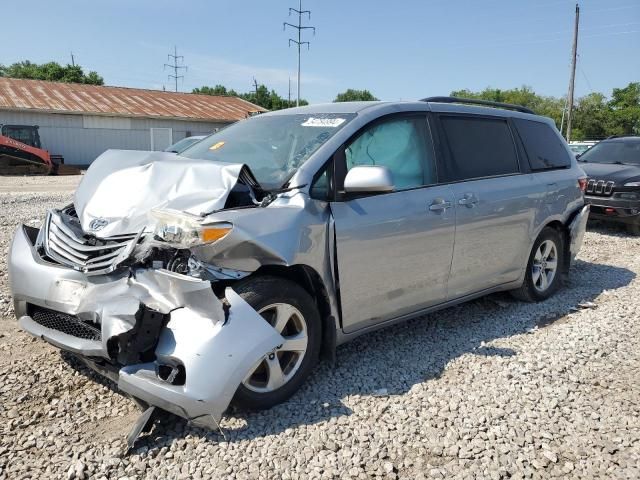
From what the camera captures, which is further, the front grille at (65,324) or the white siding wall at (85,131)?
the white siding wall at (85,131)

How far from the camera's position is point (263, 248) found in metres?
2.90

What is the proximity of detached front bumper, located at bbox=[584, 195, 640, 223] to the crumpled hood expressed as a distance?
7.90 metres

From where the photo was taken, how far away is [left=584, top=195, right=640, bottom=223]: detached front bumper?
9.01 meters

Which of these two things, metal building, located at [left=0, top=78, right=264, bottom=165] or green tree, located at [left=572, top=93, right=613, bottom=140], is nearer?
metal building, located at [left=0, top=78, right=264, bottom=165]

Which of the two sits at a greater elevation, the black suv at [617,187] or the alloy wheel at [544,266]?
the black suv at [617,187]

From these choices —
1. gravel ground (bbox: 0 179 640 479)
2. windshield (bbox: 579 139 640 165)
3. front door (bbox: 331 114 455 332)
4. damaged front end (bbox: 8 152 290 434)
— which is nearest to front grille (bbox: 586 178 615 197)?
windshield (bbox: 579 139 640 165)

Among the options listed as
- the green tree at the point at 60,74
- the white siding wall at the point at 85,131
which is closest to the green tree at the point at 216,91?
the green tree at the point at 60,74

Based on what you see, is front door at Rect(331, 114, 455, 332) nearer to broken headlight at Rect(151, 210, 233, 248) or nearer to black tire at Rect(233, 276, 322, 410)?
black tire at Rect(233, 276, 322, 410)

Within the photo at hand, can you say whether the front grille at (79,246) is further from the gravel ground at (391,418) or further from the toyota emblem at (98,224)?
the gravel ground at (391,418)

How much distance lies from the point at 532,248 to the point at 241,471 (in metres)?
3.64

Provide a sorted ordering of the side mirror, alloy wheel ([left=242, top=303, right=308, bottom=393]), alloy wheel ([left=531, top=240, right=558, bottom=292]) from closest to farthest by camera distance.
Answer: alloy wheel ([left=242, top=303, right=308, bottom=393])
the side mirror
alloy wheel ([left=531, top=240, right=558, bottom=292])

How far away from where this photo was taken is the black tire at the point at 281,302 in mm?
2859

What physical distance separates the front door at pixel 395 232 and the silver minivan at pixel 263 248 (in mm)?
12

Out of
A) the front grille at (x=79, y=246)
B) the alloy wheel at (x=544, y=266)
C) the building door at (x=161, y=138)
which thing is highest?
the building door at (x=161, y=138)
